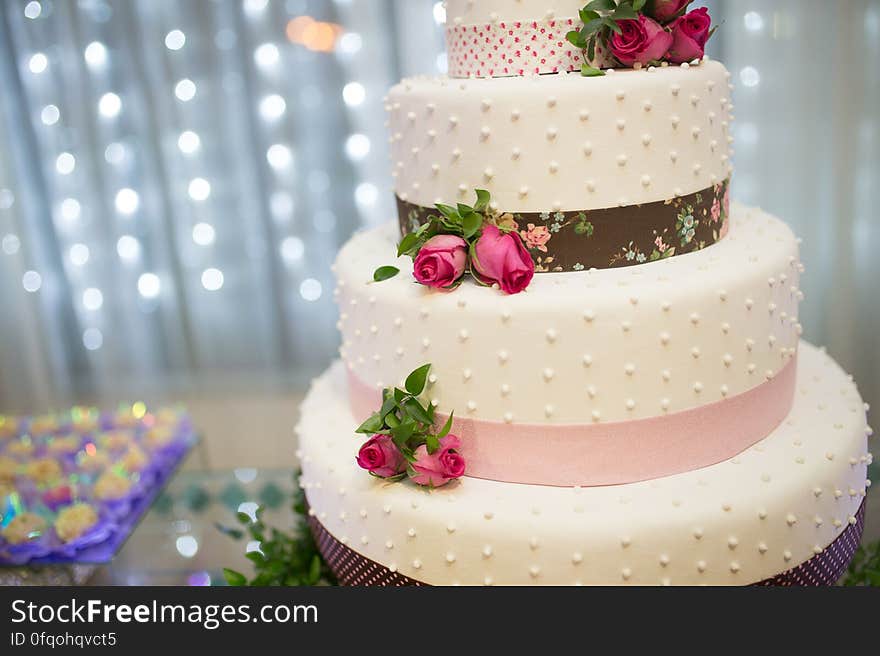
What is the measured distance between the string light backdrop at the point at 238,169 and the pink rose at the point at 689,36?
129 cm

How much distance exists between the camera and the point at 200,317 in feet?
11.6

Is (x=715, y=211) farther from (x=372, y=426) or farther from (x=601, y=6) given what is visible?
(x=372, y=426)

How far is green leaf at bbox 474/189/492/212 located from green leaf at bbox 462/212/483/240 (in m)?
0.02

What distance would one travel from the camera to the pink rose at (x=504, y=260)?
5.16ft

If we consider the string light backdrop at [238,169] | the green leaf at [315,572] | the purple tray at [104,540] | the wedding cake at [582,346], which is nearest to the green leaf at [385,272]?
the wedding cake at [582,346]

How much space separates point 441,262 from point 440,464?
38 centimetres

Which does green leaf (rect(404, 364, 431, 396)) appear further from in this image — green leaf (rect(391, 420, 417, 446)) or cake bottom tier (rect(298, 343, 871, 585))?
cake bottom tier (rect(298, 343, 871, 585))

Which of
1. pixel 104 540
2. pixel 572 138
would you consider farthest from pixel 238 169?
pixel 572 138

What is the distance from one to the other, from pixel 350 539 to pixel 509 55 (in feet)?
3.46

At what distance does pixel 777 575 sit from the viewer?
5.25ft

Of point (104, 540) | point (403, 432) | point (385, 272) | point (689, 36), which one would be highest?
point (689, 36)

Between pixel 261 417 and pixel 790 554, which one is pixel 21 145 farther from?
pixel 790 554

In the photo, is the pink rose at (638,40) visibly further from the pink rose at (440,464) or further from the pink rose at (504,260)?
the pink rose at (440,464)

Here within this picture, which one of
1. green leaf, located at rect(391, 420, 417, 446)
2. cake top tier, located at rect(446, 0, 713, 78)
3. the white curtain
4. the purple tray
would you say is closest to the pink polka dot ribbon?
cake top tier, located at rect(446, 0, 713, 78)
